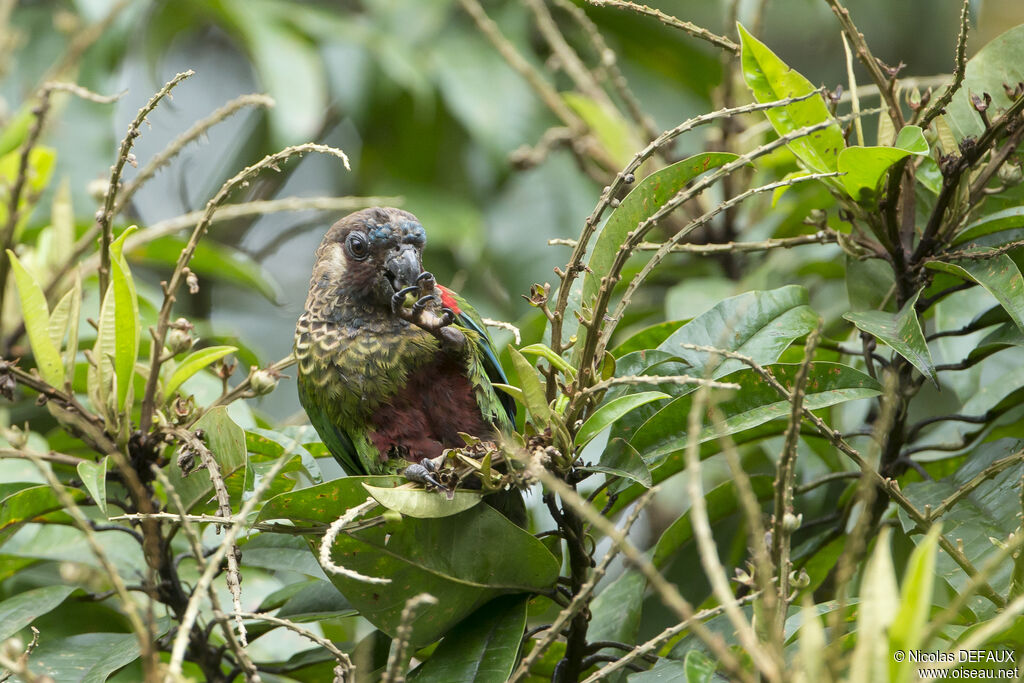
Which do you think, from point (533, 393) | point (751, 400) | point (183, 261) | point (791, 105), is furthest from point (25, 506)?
point (791, 105)

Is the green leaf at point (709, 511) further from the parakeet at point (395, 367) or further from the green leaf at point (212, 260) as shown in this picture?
the green leaf at point (212, 260)

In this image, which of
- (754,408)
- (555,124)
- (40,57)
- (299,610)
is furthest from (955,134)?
(40,57)

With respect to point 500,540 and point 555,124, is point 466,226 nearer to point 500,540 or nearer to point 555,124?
point 555,124

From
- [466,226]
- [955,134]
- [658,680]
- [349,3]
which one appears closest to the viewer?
[658,680]

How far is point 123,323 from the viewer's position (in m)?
1.65

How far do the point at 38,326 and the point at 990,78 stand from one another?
1.79 metres

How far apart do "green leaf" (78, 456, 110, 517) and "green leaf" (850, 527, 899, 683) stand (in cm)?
110

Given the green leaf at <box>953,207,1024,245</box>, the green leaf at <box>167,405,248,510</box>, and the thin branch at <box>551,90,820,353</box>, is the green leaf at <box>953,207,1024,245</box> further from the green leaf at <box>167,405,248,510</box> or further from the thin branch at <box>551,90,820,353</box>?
the green leaf at <box>167,405,248,510</box>

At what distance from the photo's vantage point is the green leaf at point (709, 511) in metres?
1.94

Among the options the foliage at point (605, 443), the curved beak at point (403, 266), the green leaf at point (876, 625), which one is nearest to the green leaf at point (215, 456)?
the foliage at point (605, 443)

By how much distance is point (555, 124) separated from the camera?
387cm

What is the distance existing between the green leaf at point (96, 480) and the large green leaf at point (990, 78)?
5.25 ft

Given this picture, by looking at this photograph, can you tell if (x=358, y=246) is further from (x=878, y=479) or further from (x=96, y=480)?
(x=878, y=479)

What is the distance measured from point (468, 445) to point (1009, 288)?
2.97ft
